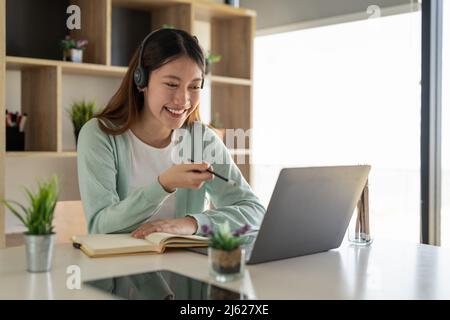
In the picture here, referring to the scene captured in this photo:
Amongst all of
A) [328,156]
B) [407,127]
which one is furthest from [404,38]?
[328,156]

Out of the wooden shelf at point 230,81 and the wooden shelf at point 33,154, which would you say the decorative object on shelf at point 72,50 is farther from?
the wooden shelf at point 230,81

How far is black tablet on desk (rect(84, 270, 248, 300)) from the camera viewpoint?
1051 mm

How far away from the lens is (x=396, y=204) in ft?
11.4

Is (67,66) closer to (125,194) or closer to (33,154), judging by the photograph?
(33,154)

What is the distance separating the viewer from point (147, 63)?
1.89 metres

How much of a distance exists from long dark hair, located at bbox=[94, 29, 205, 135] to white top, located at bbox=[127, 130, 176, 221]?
0.20 feet

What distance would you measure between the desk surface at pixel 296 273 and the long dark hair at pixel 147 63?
55 centimetres

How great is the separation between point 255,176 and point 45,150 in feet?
5.23

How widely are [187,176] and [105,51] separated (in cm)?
181

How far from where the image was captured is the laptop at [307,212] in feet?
4.34

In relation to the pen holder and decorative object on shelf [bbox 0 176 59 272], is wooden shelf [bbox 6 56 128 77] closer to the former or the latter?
the pen holder

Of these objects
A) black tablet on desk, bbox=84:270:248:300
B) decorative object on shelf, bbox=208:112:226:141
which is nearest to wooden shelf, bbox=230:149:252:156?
decorative object on shelf, bbox=208:112:226:141

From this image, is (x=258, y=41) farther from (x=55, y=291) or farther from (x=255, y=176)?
(x=55, y=291)

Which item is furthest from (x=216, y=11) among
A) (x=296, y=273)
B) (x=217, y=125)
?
(x=296, y=273)
